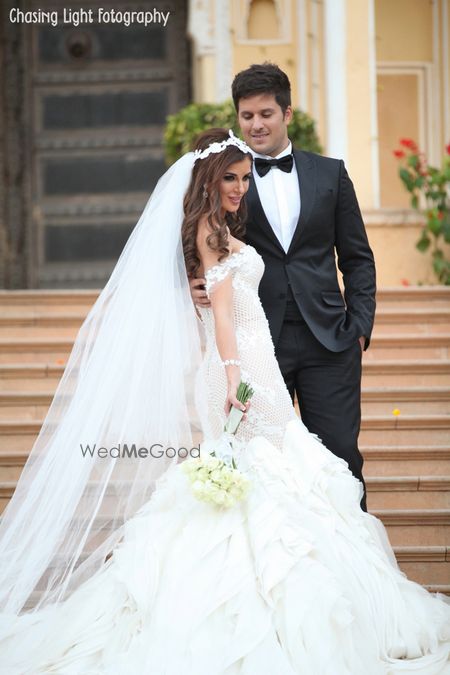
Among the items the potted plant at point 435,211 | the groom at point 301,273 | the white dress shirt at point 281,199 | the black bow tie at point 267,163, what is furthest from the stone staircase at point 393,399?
the black bow tie at point 267,163

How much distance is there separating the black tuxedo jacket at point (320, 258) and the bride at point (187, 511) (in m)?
0.22

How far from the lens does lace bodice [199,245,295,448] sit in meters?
4.00

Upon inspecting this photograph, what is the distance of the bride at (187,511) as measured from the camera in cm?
356

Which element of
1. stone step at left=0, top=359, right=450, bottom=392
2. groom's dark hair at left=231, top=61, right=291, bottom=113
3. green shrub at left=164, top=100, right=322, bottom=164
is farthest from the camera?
green shrub at left=164, top=100, right=322, bottom=164

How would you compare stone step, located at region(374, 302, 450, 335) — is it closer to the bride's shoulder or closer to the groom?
the groom

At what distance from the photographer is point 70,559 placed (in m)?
3.90

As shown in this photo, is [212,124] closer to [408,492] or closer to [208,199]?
[408,492]

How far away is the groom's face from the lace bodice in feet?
1.82

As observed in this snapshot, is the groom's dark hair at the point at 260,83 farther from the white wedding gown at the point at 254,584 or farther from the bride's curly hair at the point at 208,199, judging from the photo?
the white wedding gown at the point at 254,584

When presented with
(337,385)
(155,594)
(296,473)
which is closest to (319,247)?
(337,385)

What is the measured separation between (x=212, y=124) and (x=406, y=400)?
10.2ft

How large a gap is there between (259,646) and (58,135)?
25.4 feet

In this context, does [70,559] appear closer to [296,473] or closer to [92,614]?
[92,614]

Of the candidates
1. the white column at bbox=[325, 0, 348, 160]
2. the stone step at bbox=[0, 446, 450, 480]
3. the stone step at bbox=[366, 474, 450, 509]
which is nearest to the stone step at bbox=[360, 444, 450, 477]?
the stone step at bbox=[0, 446, 450, 480]
